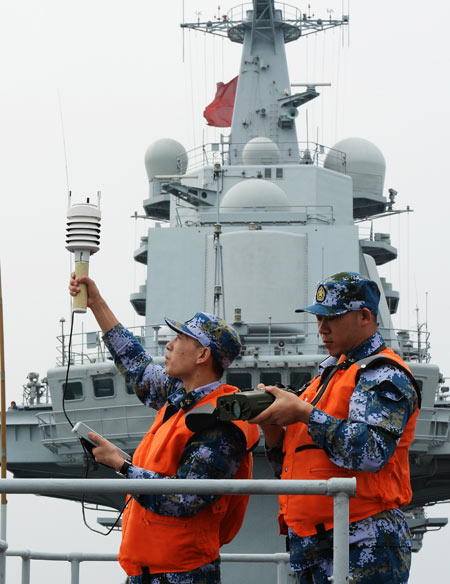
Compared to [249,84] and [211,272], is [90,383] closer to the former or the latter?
[211,272]

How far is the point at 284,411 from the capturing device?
4242 millimetres

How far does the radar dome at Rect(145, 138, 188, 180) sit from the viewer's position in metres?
30.7

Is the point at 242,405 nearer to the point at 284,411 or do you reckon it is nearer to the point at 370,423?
the point at 284,411

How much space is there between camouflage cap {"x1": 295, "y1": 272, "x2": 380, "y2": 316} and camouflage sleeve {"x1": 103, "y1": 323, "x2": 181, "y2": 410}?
3.39ft

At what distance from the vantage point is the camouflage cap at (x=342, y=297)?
453 cm

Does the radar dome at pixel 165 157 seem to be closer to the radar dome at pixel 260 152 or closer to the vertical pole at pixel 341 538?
the radar dome at pixel 260 152

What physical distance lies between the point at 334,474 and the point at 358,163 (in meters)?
26.3

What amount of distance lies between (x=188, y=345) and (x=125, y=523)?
2.52 feet

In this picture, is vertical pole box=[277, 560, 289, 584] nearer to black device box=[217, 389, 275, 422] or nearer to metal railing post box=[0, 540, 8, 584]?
metal railing post box=[0, 540, 8, 584]

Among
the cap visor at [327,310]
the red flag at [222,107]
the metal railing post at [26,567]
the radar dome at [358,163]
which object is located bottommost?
the metal railing post at [26,567]

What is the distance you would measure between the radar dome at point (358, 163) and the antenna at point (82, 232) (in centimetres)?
2541

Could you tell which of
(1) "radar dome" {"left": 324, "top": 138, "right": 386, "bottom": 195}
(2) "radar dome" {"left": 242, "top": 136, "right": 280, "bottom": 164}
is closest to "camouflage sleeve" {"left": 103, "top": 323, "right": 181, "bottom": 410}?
(2) "radar dome" {"left": 242, "top": 136, "right": 280, "bottom": 164}

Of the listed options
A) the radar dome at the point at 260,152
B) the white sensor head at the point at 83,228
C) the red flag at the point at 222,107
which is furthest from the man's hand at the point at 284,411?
the red flag at the point at 222,107

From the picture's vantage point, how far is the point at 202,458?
4.52 metres
